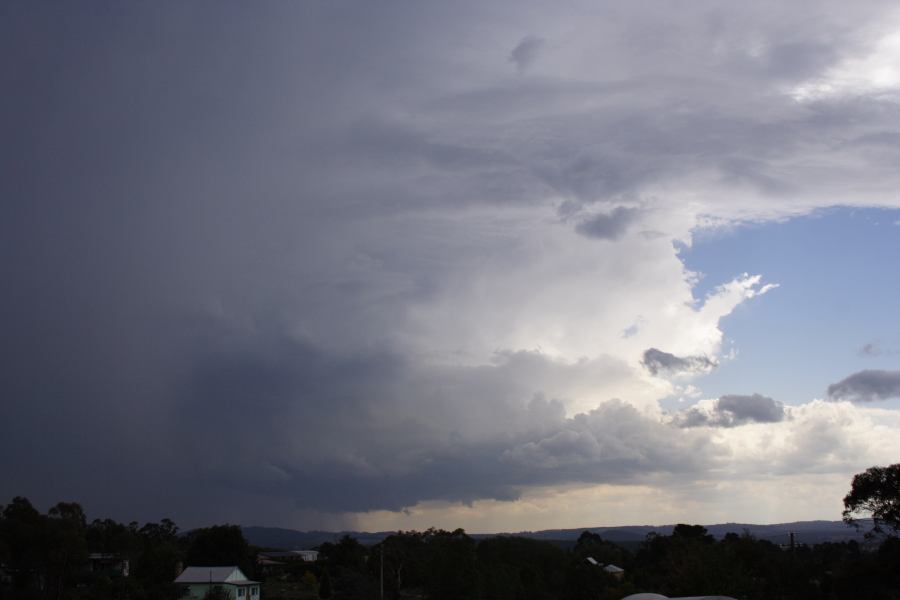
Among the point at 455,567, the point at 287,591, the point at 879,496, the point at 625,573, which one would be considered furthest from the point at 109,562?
the point at 879,496

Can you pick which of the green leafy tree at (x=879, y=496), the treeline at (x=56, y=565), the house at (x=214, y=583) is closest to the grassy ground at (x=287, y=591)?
the house at (x=214, y=583)

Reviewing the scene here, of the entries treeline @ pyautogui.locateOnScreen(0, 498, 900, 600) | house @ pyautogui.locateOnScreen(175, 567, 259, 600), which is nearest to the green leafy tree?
treeline @ pyautogui.locateOnScreen(0, 498, 900, 600)

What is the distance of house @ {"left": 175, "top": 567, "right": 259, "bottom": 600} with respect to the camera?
82.1 meters

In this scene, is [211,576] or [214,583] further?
[211,576]

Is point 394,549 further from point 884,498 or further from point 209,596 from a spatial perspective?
point 884,498

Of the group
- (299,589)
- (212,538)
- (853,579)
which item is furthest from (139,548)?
(853,579)

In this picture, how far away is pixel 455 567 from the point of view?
63781mm

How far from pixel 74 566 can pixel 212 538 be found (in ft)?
105

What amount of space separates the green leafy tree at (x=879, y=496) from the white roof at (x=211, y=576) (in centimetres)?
5796

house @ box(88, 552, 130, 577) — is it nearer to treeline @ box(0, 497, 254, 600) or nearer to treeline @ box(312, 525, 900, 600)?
treeline @ box(0, 497, 254, 600)

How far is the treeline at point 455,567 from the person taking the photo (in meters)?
50.1

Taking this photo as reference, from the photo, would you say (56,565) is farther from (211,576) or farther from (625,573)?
(625,573)

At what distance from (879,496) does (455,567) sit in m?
29.8

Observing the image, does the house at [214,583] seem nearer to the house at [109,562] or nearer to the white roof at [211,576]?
the white roof at [211,576]
